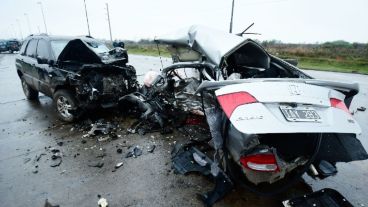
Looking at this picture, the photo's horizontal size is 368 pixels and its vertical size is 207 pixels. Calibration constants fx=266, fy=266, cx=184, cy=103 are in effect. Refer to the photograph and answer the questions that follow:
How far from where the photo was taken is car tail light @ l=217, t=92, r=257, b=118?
2568 millimetres

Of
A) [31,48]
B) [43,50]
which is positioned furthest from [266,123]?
[31,48]

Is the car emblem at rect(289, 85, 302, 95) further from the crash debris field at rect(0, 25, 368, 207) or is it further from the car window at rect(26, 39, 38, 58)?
the car window at rect(26, 39, 38, 58)

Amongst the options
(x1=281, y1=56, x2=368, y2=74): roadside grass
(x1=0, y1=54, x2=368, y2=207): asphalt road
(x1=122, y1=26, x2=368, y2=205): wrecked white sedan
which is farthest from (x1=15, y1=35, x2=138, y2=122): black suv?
(x1=281, y1=56, x2=368, y2=74): roadside grass

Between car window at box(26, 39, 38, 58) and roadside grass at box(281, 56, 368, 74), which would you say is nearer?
car window at box(26, 39, 38, 58)

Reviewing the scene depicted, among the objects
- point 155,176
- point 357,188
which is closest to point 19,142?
point 155,176

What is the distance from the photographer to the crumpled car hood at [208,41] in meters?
3.80

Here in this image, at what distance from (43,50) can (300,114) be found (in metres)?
6.74

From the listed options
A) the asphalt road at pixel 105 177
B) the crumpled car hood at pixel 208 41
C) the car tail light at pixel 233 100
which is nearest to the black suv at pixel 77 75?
the asphalt road at pixel 105 177

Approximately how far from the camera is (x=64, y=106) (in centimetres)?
623

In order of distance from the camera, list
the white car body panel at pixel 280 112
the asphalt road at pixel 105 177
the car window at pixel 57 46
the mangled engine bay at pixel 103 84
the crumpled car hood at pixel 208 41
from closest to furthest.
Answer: the white car body panel at pixel 280 112
the asphalt road at pixel 105 177
the crumpled car hood at pixel 208 41
the mangled engine bay at pixel 103 84
the car window at pixel 57 46

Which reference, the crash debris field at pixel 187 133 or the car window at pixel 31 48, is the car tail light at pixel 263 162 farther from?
the car window at pixel 31 48

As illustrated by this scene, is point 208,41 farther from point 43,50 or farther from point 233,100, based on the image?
point 43,50

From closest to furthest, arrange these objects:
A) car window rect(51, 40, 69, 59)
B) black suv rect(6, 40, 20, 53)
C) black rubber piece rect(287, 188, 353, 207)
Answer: black rubber piece rect(287, 188, 353, 207) → car window rect(51, 40, 69, 59) → black suv rect(6, 40, 20, 53)

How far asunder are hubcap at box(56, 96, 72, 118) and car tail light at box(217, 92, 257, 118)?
14.8ft
